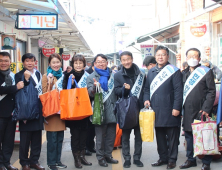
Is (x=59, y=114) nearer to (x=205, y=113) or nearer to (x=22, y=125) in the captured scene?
(x=22, y=125)

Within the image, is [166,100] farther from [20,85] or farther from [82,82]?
[20,85]

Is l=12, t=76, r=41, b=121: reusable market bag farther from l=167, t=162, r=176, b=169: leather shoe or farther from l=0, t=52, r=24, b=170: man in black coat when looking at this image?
l=167, t=162, r=176, b=169: leather shoe

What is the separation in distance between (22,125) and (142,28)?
1044 inches

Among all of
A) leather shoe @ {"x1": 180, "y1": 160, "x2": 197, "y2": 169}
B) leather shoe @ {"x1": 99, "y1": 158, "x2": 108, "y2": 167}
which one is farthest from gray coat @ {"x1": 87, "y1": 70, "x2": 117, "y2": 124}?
leather shoe @ {"x1": 180, "y1": 160, "x2": 197, "y2": 169}

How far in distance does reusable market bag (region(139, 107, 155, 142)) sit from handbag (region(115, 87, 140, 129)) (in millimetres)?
113

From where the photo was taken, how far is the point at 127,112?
5.08m

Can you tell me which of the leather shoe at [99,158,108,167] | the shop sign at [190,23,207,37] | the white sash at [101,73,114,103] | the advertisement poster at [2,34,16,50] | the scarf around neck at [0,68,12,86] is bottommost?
the leather shoe at [99,158,108,167]

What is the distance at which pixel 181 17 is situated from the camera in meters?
15.2

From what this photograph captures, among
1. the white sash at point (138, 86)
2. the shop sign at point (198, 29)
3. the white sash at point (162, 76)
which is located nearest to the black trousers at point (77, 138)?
the white sash at point (138, 86)

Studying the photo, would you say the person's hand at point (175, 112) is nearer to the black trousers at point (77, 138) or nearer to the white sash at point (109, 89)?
the white sash at point (109, 89)

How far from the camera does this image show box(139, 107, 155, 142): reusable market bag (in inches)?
199

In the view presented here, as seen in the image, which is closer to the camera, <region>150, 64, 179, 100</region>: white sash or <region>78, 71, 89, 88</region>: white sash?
<region>150, 64, 179, 100</region>: white sash

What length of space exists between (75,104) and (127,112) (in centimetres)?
88

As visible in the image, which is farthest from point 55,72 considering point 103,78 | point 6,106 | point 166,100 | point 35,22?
point 35,22
